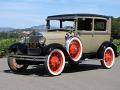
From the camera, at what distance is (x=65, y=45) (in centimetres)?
1369

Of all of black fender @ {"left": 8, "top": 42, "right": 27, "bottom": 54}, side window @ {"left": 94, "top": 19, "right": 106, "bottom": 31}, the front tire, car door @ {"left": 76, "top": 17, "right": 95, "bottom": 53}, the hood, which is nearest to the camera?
the hood

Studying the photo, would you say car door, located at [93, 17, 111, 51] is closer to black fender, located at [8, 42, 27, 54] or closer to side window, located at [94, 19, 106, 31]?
side window, located at [94, 19, 106, 31]

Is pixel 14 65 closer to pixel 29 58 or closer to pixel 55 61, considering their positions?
pixel 29 58

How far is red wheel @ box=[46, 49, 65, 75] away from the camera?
1300 centimetres

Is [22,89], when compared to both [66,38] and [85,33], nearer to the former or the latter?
[66,38]

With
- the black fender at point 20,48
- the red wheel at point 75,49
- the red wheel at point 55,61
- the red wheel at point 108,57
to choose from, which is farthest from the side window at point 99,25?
the black fender at point 20,48

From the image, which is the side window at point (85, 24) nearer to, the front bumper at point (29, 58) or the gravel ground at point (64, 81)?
the gravel ground at point (64, 81)

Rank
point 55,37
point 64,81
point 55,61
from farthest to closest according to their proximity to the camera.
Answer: point 55,37
point 55,61
point 64,81

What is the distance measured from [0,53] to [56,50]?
27.8ft

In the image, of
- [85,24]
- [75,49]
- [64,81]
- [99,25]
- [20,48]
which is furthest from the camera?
[99,25]

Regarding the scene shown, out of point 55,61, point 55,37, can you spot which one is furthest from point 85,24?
point 55,61

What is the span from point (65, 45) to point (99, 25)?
2.46 m

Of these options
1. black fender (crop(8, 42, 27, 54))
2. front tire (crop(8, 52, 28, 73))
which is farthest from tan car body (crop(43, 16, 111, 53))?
front tire (crop(8, 52, 28, 73))

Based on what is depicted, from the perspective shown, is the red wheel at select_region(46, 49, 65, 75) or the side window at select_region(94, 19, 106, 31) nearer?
the red wheel at select_region(46, 49, 65, 75)
